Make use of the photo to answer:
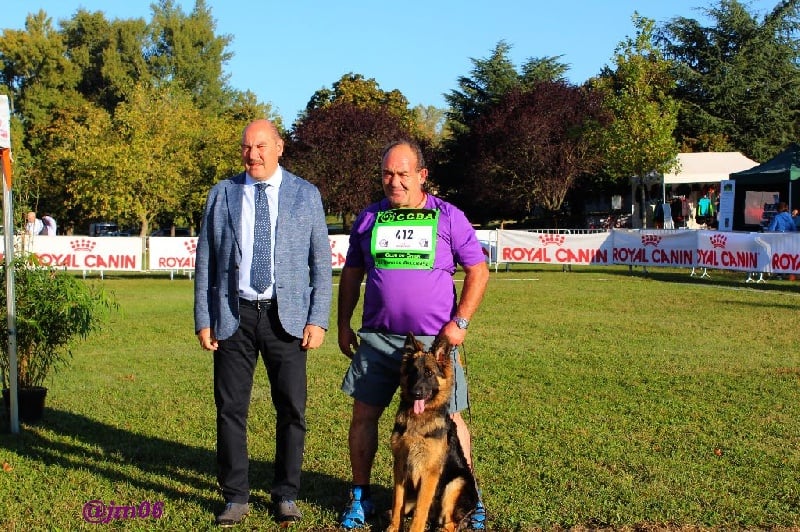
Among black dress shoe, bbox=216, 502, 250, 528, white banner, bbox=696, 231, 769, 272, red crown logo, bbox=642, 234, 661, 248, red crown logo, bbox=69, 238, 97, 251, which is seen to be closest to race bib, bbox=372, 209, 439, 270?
black dress shoe, bbox=216, 502, 250, 528

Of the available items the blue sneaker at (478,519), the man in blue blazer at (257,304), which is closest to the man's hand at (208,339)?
the man in blue blazer at (257,304)

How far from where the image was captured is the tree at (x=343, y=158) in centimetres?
3078

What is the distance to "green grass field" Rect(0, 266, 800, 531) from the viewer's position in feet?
17.1

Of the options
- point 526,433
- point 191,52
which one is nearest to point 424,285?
point 526,433

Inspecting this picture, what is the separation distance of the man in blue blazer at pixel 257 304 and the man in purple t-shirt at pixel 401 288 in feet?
0.96

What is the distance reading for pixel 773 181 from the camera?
2752 centimetres

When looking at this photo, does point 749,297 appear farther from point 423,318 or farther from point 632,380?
point 423,318

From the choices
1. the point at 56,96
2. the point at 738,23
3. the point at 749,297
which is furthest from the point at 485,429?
the point at 56,96

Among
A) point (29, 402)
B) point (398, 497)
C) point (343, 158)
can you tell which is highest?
point (343, 158)

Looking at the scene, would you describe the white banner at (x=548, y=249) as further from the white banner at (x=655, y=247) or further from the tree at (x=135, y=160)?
the tree at (x=135, y=160)

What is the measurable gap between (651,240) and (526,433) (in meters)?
19.5

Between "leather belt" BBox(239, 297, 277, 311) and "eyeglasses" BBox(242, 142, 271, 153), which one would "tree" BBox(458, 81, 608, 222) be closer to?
"eyeglasses" BBox(242, 142, 271, 153)

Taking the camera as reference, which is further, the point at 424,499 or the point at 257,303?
the point at 257,303

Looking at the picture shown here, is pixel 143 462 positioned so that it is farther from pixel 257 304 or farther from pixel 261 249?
pixel 261 249
